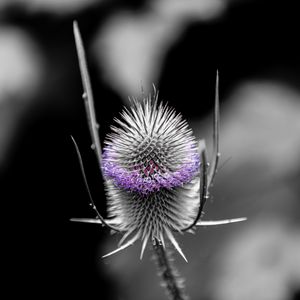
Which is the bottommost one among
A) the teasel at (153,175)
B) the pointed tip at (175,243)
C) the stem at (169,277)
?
the stem at (169,277)

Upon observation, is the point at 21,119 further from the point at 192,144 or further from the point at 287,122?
the point at 287,122

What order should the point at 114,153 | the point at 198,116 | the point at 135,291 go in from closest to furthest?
the point at 114,153
the point at 135,291
the point at 198,116

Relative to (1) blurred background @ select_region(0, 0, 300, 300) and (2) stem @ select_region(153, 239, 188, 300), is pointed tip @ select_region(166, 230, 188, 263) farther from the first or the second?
(1) blurred background @ select_region(0, 0, 300, 300)

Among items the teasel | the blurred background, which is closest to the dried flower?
the teasel

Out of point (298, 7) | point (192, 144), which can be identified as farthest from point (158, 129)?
point (298, 7)

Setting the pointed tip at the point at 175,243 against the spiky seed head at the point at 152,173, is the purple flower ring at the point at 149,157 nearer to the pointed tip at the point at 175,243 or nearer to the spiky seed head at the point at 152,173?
the spiky seed head at the point at 152,173

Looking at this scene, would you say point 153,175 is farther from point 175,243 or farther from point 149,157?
point 175,243

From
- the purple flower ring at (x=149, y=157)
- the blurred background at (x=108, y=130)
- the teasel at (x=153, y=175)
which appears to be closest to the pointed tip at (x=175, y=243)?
the teasel at (x=153, y=175)
